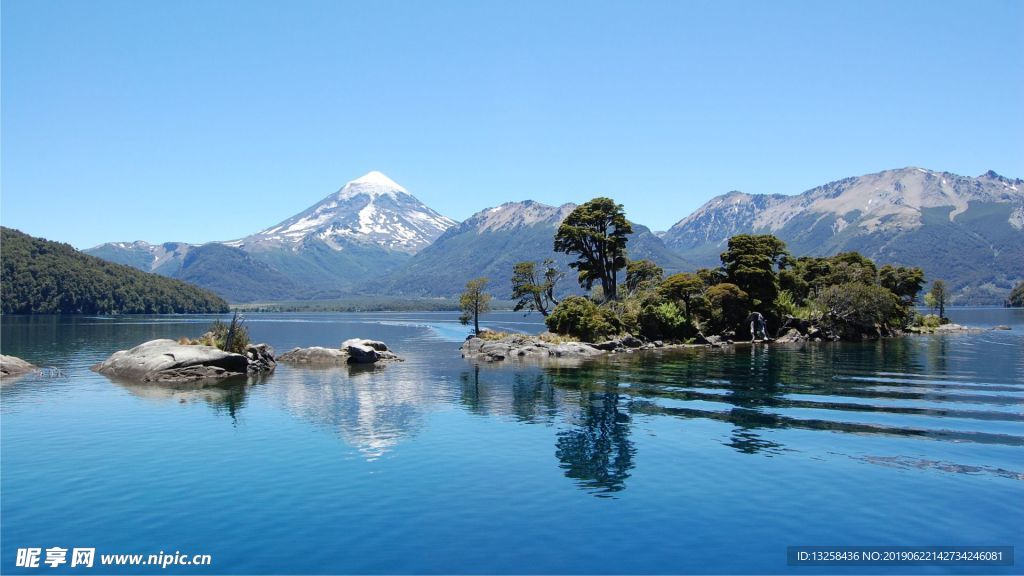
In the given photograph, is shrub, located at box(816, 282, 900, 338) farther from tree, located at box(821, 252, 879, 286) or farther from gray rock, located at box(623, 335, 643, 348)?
gray rock, located at box(623, 335, 643, 348)

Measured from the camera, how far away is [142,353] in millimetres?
53125

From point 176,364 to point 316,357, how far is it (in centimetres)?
1714

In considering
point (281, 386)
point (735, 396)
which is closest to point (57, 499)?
point (281, 386)

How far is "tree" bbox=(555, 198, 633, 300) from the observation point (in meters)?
94.6

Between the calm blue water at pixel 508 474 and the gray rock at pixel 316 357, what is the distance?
18.9m

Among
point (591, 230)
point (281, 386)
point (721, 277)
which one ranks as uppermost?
point (591, 230)

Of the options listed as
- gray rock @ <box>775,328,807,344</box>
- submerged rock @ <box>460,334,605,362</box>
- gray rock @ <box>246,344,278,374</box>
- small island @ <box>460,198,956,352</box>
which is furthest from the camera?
gray rock @ <box>775,328,807,344</box>

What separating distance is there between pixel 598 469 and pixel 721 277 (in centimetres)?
8519

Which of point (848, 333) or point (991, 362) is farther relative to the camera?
point (848, 333)

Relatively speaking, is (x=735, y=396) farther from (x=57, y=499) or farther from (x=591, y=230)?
(x=591, y=230)

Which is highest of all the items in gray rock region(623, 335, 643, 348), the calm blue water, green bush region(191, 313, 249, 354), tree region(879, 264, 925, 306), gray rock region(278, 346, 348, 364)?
tree region(879, 264, 925, 306)

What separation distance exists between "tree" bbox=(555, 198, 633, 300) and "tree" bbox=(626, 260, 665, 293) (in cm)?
551

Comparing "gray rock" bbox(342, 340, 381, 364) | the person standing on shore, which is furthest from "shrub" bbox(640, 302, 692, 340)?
"gray rock" bbox(342, 340, 381, 364)

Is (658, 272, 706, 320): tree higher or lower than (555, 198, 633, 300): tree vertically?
lower
